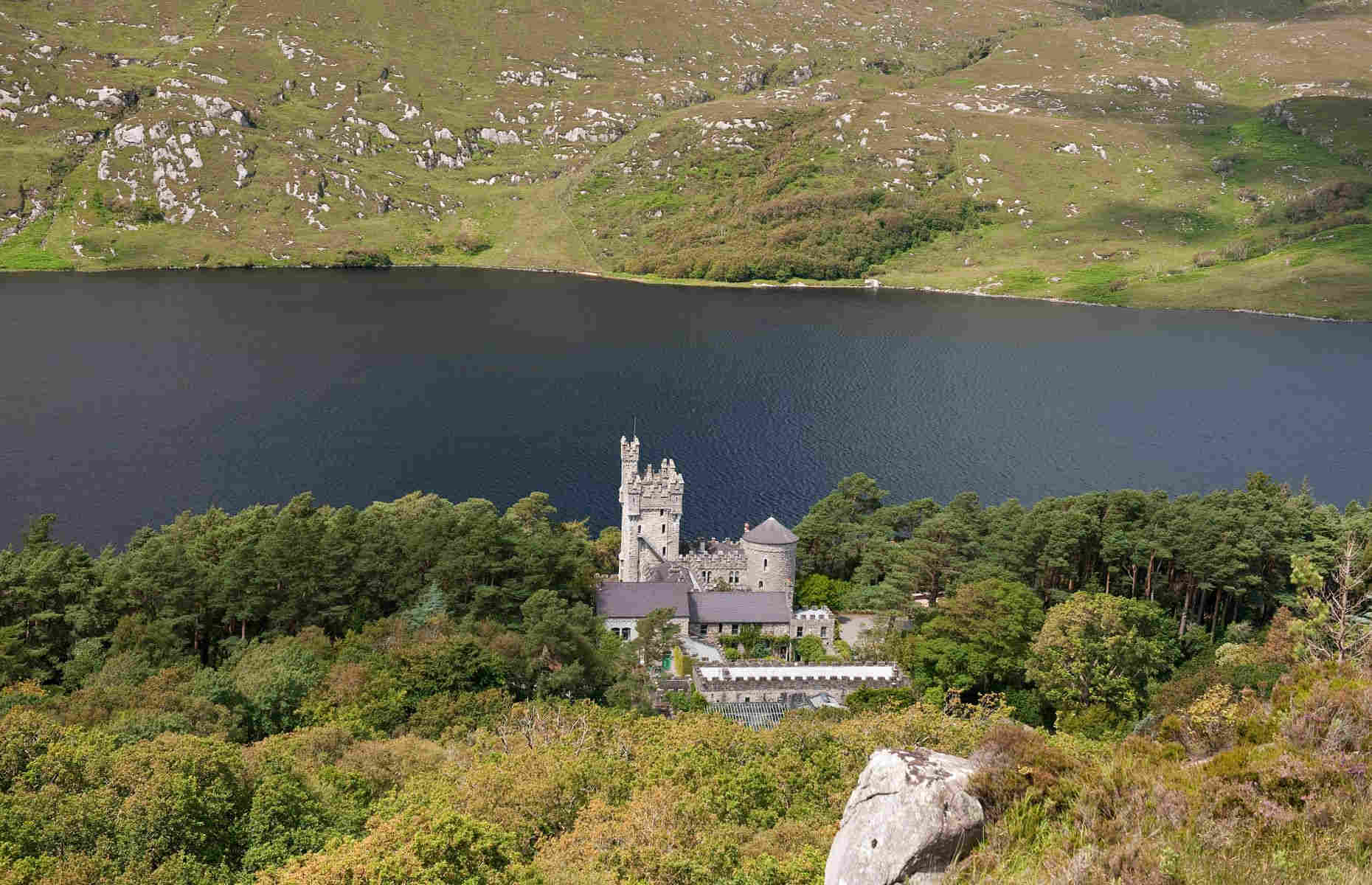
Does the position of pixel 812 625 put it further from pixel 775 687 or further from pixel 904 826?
pixel 904 826

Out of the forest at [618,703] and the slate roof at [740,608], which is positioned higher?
the forest at [618,703]

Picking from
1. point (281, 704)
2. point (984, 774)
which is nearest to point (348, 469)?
point (281, 704)

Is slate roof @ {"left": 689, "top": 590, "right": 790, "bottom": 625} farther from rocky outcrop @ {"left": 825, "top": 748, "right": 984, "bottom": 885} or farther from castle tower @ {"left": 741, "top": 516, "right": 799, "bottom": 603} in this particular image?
rocky outcrop @ {"left": 825, "top": 748, "right": 984, "bottom": 885}

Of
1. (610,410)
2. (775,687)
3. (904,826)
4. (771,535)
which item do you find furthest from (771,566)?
(610,410)

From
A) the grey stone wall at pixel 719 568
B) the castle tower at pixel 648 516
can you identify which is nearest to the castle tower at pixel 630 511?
the castle tower at pixel 648 516

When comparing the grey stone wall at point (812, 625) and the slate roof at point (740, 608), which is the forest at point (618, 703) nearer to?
the grey stone wall at point (812, 625)
